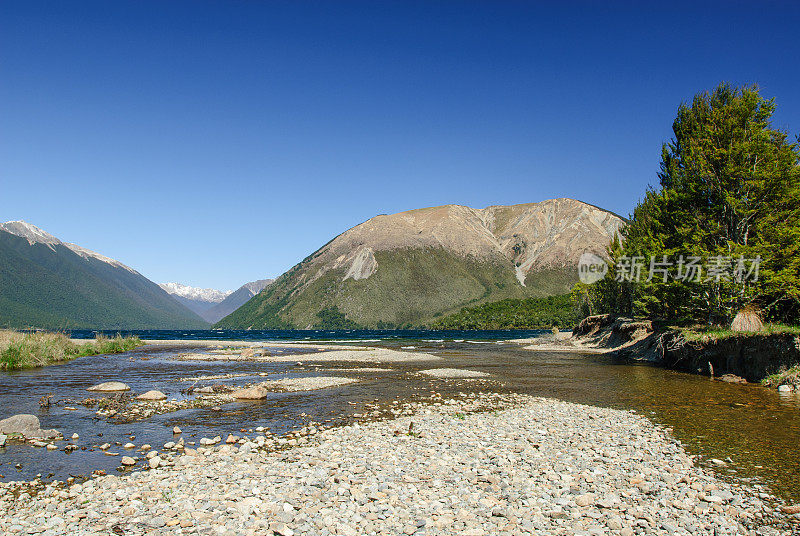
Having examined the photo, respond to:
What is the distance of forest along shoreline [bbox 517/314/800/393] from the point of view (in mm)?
27500

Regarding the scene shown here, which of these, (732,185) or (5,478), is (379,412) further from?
(732,185)

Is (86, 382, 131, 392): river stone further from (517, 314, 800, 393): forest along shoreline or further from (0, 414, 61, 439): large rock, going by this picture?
(517, 314, 800, 393): forest along shoreline

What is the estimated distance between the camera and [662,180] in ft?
195

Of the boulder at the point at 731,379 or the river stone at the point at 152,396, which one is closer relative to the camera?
the river stone at the point at 152,396

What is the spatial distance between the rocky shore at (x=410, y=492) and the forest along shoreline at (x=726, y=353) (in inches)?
740

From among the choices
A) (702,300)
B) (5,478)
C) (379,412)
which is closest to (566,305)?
(702,300)

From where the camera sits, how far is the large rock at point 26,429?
15570 mm

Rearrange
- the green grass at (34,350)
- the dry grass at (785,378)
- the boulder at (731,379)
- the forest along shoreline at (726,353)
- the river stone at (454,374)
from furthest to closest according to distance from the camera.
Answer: the green grass at (34,350), the river stone at (454,374), the boulder at (731,379), the forest along shoreline at (726,353), the dry grass at (785,378)

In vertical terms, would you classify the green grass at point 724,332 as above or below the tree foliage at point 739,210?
below

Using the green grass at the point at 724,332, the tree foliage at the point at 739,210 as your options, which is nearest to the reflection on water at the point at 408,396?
the green grass at the point at 724,332

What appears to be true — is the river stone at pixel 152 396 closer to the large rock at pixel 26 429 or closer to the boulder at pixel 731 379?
the large rock at pixel 26 429

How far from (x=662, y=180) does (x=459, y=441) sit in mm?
58345

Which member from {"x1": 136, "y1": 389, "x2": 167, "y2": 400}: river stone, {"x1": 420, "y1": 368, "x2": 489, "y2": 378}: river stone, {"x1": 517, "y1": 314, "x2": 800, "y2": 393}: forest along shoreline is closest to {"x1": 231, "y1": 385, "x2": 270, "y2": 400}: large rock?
{"x1": 136, "y1": 389, "x2": 167, "y2": 400}: river stone

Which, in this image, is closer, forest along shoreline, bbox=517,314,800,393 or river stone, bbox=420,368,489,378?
forest along shoreline, bbox=517,314,800,393
